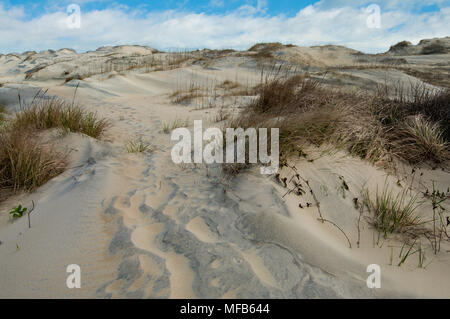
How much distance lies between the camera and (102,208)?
212 cm

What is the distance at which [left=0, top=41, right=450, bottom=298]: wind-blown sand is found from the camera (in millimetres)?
1434

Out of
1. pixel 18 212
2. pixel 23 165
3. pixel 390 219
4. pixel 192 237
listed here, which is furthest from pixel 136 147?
pixel 390 219

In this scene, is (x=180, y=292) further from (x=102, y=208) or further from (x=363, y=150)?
(x=363, y=150)

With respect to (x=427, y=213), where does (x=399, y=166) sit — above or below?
above

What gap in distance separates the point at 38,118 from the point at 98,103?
122 inches

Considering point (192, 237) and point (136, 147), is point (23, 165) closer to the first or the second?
point (136, 147)

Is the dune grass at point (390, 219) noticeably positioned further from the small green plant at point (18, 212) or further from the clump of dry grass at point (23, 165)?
the clump of dry grass at point (23, 165)

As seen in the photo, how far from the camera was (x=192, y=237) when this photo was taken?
1.78 metres

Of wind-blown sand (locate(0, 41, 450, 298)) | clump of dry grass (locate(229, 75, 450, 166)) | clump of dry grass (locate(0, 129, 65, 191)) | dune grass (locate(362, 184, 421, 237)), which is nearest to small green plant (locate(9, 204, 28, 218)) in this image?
wind-blown sand (locate(0, 41, 450, 298))

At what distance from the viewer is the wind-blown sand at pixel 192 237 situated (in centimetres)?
143

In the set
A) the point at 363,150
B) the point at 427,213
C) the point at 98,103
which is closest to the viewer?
the point at 427,213

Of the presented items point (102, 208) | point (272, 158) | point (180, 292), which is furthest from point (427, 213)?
point (102, 208)

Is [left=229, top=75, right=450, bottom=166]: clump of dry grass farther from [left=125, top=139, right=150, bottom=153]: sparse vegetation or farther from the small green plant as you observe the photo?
the small green plant
